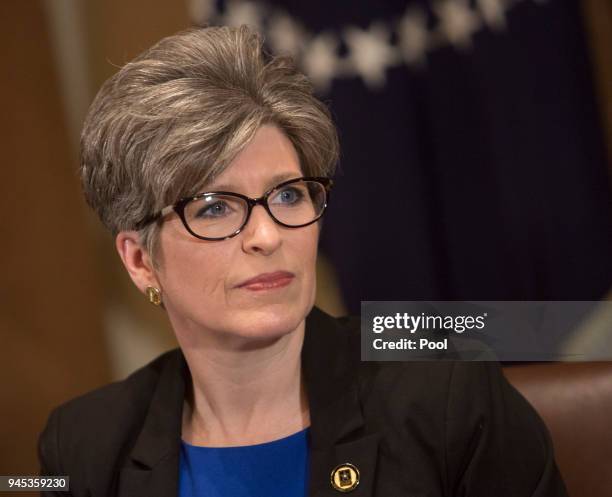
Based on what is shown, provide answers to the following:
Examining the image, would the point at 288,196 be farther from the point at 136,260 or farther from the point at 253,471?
the point at 253,471

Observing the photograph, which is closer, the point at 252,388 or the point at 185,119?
the point at 185,119

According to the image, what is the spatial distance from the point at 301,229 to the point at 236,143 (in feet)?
0.55

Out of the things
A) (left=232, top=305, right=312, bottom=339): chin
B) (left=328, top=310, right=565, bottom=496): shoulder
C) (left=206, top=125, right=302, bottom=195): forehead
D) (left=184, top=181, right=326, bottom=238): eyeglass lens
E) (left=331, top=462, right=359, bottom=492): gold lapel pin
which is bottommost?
(left=331, top=462, right=359, bottom=492): gold lapel pin

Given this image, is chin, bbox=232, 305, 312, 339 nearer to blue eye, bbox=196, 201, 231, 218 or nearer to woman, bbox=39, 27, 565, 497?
woman, bbox=39, 27, 565, 497

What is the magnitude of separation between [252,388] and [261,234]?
1.01 feet

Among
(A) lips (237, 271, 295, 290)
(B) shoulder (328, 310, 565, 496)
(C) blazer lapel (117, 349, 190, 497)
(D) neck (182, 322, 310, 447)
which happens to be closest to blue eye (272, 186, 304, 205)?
(A) lips (237, 271, 295, 290)

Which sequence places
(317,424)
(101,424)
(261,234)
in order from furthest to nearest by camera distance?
(101,424) → (317,424) → (261,234)

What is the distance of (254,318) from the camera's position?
128 cm

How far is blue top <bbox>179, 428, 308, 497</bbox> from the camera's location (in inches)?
54.1

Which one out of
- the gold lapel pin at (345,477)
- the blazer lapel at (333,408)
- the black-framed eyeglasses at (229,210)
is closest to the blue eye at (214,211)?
the black-framed eyeglasses at (229,210)

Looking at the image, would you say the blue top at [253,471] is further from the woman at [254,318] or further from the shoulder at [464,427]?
the shoulder at [464,427]

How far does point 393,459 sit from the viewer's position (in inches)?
52.6

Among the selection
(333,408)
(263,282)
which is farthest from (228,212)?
(333,408)

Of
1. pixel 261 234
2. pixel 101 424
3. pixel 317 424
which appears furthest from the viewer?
pixel 101 424
